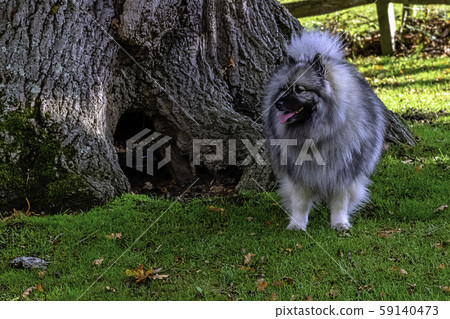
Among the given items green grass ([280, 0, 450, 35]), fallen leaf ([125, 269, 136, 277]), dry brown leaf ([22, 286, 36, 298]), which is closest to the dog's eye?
fallen leaf ([125, 269, 136, 277])

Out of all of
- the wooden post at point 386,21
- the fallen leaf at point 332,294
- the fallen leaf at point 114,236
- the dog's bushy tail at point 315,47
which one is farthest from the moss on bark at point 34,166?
the wooden post at point 386,21

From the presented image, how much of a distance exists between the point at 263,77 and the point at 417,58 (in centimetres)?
532

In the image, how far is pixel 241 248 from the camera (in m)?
3.94

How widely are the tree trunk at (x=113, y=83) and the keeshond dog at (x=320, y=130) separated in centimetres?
66

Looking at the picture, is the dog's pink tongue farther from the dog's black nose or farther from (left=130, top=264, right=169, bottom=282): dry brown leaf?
(left=130, top=264, right=169, bottom=282): dry brown leaf

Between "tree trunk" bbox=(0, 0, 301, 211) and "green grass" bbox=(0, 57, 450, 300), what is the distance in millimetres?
380

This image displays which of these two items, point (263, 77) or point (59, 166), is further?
point (263, 77)

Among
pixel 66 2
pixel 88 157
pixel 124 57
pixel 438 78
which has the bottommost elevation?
pixel 438 78

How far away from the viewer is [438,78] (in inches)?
324

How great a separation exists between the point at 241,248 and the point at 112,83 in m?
2.09

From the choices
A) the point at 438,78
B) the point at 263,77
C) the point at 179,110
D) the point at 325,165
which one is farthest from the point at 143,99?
the point at 438,78

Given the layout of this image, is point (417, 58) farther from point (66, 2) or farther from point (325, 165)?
point (66, 2)

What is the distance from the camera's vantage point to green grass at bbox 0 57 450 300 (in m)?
3.38

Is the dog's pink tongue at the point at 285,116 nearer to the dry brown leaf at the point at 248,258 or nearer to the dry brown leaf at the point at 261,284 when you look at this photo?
the dry brown leaf at the point at 248,258
